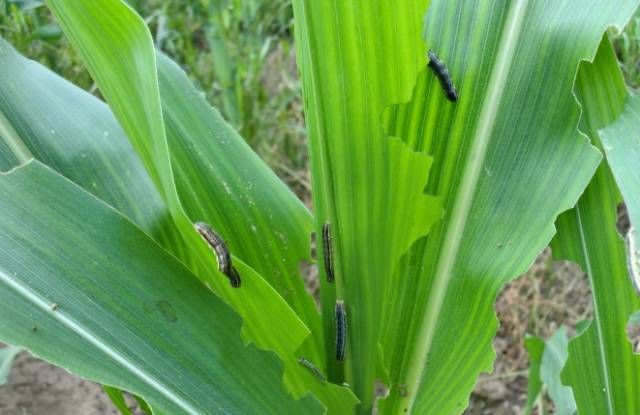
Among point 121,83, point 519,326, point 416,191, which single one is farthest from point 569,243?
point 519,326

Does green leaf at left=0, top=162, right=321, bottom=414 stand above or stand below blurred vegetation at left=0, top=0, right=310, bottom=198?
below

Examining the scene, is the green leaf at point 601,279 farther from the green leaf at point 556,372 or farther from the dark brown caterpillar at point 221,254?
the dark brown caterpillar at point 221,254

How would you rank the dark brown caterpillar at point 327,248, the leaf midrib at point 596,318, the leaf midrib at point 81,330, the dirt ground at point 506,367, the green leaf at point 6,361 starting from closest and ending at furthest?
the leaf midrib at point 81,330, the dark brown caterpillar at point 327,248, the leaf midrib at point 596,318, the green leaf at point 6,361, the dirt ground at point 506,367

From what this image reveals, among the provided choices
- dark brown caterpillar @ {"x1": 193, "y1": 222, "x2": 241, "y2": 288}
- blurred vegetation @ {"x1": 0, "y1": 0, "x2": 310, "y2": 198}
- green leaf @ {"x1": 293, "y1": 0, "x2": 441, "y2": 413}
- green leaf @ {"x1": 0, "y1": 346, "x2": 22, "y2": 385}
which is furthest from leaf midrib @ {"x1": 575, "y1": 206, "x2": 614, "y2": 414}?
blurred vegetation @ {"x1": 0, "y1": 0, "x2": 310, "y2": 198}

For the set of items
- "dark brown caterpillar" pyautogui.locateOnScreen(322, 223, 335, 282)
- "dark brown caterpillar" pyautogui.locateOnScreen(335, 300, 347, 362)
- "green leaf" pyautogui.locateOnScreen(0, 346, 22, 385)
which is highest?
"dark brown caterpillar" pyautogui.locateOnScreen(322, 223, 335, 282)

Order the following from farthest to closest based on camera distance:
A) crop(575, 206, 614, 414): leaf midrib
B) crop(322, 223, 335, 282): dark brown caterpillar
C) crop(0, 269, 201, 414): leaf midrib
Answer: crop(575, 206, 614, 414): leaf midrib, crop(322, 223, 335, 282): dark brown caterpillar, crop(0, 269, 201, 414): leaf midrib

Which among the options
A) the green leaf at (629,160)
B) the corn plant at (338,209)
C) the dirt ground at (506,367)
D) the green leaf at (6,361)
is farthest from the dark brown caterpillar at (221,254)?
the dirt ground at (506,367)

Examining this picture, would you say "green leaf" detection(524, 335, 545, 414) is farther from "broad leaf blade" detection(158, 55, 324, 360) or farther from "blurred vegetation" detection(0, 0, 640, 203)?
"blurred vegetation" detection(0, 0, 640, 203)

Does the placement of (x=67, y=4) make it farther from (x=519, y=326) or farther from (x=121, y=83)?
(x=519, y=326)
